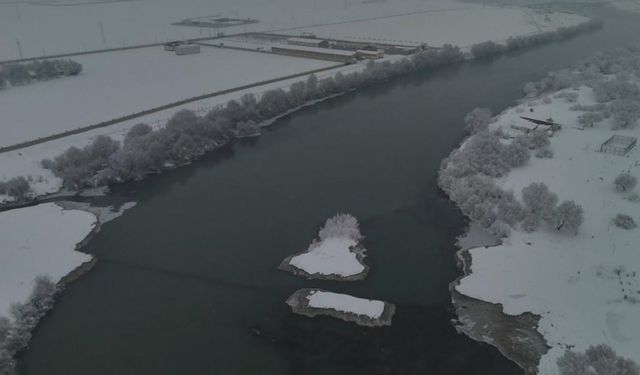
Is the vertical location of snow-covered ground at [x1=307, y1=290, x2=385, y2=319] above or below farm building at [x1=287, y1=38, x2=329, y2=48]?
below

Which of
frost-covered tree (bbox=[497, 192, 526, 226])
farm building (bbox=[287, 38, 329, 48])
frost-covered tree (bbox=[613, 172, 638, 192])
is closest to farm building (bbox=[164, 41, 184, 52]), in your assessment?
farm building (bbox=[287, 38, 329, 48])

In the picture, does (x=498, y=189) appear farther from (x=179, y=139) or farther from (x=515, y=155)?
(x=179, y=139)

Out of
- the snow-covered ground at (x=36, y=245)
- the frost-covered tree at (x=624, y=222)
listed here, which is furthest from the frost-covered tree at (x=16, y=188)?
the frost-covered tree at (x=624, y=222)

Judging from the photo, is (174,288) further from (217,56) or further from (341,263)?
(217,56)

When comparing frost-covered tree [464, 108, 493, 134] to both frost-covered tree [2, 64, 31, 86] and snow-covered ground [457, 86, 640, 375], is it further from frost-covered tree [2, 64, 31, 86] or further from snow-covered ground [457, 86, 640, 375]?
frost-covered tree [2, 64, 31, 86]

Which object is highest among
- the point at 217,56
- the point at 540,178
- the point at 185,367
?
the point at 217,56

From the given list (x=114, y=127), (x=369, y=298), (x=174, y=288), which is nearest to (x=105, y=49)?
(x=114, y=127)

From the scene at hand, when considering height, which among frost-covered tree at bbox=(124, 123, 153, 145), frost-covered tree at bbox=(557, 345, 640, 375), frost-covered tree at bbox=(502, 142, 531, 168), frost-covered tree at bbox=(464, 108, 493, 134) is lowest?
frost-covered tree at bbox=(557, 345, 640, 375)

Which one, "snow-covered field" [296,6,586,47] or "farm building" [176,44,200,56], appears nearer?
"farm building" [176,44,200,56]
